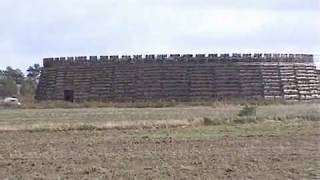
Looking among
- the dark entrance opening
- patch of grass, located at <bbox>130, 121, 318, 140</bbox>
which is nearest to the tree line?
the dark entrance opening

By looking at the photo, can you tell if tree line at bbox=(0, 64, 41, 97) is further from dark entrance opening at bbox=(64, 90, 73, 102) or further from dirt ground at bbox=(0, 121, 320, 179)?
dirt ground at bbox=(0, 121, 320, 179)

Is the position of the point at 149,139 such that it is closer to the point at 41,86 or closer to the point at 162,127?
the point at 162,127

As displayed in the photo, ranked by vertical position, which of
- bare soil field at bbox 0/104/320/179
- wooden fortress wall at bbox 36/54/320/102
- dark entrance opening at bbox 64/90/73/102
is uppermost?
wooden fortress wall at bbox 36/54/320/102

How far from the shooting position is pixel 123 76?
3194 inches

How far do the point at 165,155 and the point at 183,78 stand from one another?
6379 centimetres

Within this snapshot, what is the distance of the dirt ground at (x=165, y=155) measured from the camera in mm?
13578

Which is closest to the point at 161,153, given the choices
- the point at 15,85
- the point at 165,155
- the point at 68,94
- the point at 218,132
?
the point at 165,155

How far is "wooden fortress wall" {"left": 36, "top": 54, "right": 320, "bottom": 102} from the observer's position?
263ft

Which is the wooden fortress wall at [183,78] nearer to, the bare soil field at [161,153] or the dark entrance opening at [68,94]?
the dark entrance opening at [68,94]

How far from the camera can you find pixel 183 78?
A: 8062cm

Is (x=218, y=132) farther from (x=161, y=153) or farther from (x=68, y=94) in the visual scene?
(x=68, y=94)

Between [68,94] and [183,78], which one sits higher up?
[183,78]

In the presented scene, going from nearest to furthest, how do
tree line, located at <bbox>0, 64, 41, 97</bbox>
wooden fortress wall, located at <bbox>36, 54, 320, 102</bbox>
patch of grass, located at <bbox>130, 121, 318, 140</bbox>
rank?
patch of grass, located at <bbox>130, 121, 318, 140</bbox>
wooden fortress wall, located at <bbox>36, 54, 320, 102</bbox>
tree line, located at <bbox>0, 64, 41, 97</bbox>

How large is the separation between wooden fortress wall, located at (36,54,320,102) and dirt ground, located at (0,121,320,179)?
5398cm
